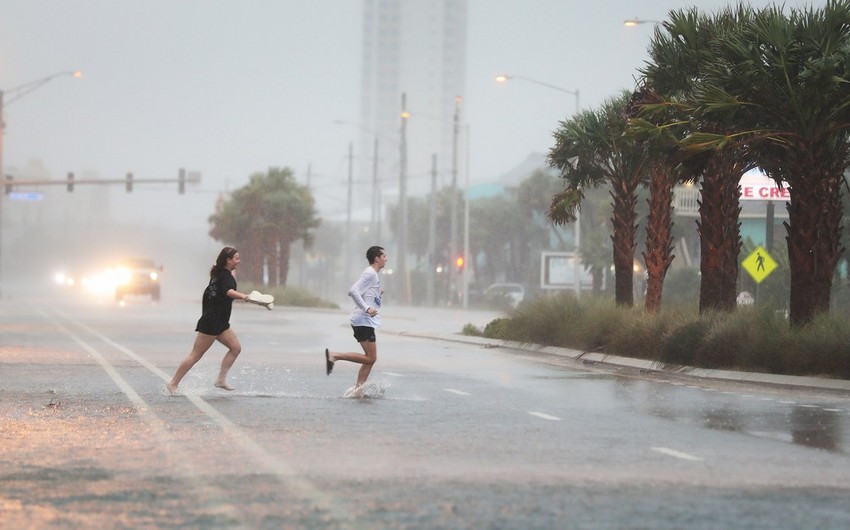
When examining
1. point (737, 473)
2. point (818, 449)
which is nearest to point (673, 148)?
point (818, 449)

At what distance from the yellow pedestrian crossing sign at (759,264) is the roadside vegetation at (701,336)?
27.9 feet

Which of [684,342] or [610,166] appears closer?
[684,342]

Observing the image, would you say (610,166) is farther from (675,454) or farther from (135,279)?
(135,279)

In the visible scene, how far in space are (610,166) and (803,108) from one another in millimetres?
9893

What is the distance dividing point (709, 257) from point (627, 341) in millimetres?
2427

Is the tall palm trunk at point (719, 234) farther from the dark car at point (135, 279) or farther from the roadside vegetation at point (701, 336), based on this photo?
the dark car at point (135, 279)

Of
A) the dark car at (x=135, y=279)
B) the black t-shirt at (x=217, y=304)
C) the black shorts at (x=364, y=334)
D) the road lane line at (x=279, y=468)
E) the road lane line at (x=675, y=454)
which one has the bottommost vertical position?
the road lane line at (x=279, y=468)

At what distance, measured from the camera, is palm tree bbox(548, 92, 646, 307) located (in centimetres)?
3344

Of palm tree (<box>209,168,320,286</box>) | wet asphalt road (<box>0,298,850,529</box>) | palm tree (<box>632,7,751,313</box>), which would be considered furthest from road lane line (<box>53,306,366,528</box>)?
palm tree (<box>209,168,320,286</box>)

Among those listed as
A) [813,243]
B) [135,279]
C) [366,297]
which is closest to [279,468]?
[366,297]

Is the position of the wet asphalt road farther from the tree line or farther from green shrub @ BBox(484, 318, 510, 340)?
green shrub @ BBox(484, 318, 510, 340)

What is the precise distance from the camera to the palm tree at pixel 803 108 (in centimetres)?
2398

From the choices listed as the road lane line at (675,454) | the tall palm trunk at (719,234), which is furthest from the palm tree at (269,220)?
the road lane line at (675,454)

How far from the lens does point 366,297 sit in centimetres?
1831
